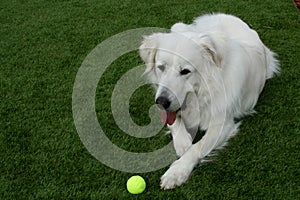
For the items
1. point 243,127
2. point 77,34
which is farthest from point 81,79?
point 243,127

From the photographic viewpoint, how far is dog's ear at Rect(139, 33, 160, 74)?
2.81 metres

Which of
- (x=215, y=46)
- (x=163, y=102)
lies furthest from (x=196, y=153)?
(x=215, y=46)

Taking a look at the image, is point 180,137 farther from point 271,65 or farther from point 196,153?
point 271,65

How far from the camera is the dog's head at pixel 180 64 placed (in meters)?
2.57

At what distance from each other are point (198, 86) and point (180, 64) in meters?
0.25

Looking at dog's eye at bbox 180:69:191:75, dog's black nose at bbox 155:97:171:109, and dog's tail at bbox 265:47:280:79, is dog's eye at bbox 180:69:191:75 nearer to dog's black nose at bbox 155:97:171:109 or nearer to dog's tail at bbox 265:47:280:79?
dog's black nose at bbox 155:97:171:109

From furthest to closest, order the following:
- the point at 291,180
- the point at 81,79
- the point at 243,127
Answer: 1. the point at 81,79
2. the point at 243,127
3. the point at 291,180

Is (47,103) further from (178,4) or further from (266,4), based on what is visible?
(266,4)

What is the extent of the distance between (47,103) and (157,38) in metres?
1.20

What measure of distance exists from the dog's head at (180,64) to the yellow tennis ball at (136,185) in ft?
1.67

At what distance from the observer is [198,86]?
2.72 metres

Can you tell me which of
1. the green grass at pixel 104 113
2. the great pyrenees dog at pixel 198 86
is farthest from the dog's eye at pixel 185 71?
the green grass at pixel 104 113

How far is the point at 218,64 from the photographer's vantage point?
9.00ft

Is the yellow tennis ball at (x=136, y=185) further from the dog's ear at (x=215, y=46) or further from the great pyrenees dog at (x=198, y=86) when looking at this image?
the dog's ear at (x=215, y=46)
